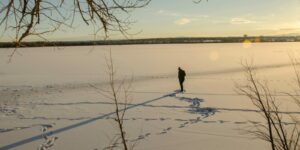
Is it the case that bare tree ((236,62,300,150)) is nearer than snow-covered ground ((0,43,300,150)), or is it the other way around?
bare tree ((236,62,300,150))

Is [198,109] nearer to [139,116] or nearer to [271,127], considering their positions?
[139,116]

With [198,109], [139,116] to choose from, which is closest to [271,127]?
[198,109]

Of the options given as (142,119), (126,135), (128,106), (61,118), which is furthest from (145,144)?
(128,106)

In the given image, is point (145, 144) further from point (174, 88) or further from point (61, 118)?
point (174, 88)

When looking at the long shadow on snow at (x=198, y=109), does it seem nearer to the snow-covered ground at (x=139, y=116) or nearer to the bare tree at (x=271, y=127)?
the snow-covered ground at (x=139, y=116)

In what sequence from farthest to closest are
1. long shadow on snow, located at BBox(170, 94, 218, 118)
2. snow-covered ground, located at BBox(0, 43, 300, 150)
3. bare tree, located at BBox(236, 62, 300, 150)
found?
1. long shadow on snow, located at BBox(170, 94, 218, 118)
2. snow-covered ground, located at BBox(0, 43, 300, 150)
3. bare tree, located at BBox(236, 62, 300, 150)

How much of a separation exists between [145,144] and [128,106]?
4.20m

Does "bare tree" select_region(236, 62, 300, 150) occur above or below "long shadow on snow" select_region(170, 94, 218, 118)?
above

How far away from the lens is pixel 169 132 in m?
8.72

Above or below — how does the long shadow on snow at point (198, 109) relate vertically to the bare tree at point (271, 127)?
below

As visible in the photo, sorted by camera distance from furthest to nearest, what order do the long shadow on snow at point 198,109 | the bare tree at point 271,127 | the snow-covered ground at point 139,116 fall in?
the long shadow on snow at point 198,109 → the snow-covered ground at point 139,116 → the bare tree at point 271,127

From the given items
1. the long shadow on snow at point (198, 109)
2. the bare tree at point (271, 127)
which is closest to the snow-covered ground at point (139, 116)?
the long shadow on snow at point (198, 109)

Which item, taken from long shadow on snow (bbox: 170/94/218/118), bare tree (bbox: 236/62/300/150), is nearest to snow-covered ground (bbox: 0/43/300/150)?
long shadow on snow (bbox: 170/94/218/118)

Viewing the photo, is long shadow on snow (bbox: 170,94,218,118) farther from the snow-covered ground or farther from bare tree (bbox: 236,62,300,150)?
bare tree (bbox: 236,62,300,150)
